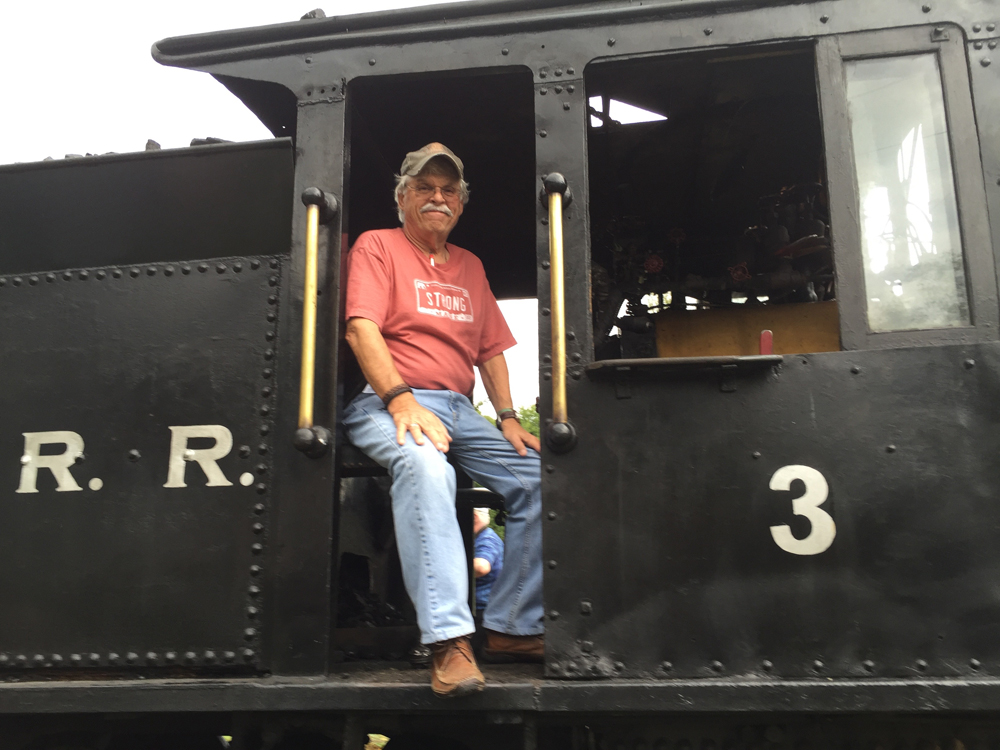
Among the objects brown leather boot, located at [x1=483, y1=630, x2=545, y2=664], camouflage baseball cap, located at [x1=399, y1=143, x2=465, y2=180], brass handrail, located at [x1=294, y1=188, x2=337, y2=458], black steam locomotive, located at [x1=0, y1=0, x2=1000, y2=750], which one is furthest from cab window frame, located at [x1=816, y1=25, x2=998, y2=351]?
brass handrail, located at [x1=294, y1=188, x2=337, y2=458]

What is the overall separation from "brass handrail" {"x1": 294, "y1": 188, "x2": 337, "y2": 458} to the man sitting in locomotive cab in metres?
0.19

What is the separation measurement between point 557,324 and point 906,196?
3.29 feet

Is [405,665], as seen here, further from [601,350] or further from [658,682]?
[601,350]

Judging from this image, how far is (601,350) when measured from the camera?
3656 mm

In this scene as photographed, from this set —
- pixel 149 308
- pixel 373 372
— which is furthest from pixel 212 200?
pixel 373 372

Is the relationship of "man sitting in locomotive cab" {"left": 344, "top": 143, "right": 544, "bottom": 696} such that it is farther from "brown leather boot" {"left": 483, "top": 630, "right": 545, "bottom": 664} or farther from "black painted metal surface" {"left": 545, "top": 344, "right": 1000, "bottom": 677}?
"black painted metal surface" {"left": 545, "top": 344, "right": 1000, "bottom": 677}

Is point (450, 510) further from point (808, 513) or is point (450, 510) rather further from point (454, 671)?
point (808, 513)

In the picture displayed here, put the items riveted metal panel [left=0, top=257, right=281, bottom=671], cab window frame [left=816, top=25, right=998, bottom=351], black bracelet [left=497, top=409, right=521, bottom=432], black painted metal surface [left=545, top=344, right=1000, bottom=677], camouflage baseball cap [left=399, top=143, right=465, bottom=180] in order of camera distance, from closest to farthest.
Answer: black painted metal surface [left=545, top=344, right=1000, bottom=677] < cab window frame [left=816, top=25, right=998, bottom=351] < riveted metal panel [left=0, top=257, right=281, bottom=671] < camouflage baseball cap [left=399, top=143, right=465, bottom=180] < black bracelet [left=497, top=409, right=521, bottom=432]

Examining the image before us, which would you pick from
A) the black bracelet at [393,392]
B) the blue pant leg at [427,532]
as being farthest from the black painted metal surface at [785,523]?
the black bracelet at [393,392]

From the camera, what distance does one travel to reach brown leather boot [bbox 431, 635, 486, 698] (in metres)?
1.91

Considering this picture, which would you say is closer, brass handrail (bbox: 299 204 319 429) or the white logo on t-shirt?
brass handrail (bbox: 299 204 319 429)

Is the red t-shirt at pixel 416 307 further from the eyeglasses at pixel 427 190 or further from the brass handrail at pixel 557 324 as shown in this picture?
the brass handrail at pixel 557 324

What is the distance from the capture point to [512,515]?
245 cm

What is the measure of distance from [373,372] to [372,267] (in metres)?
0.35
